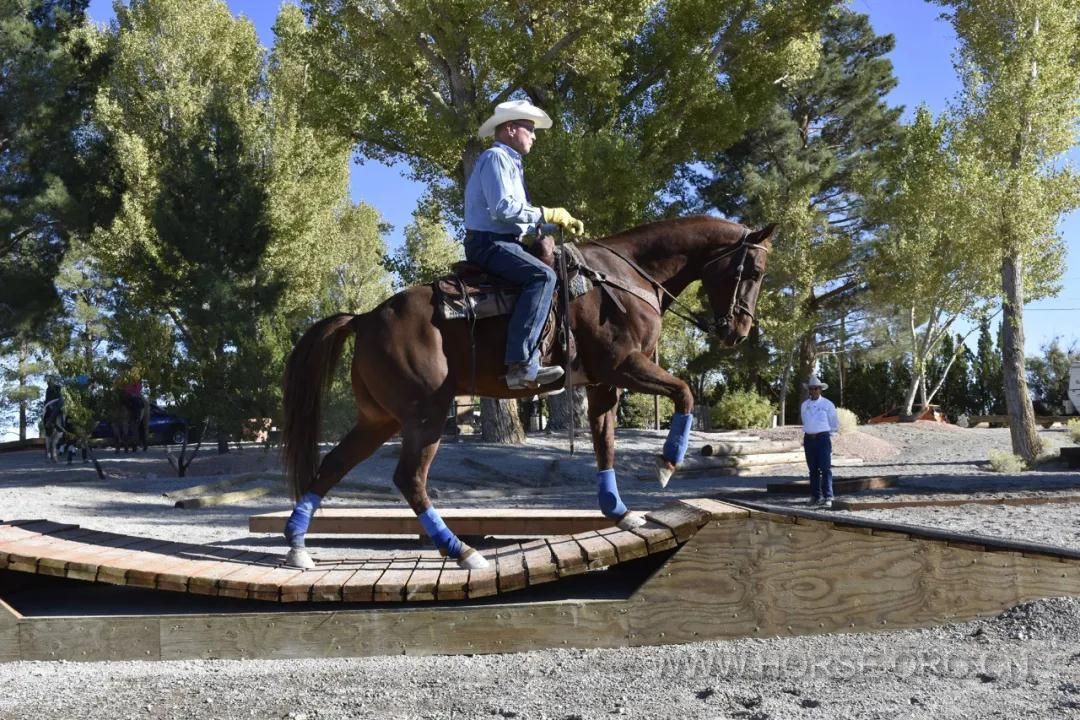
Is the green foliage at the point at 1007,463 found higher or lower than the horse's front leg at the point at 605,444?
lower

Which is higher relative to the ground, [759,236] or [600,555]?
[759,236]

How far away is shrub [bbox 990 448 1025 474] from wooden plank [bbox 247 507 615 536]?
39.1ft

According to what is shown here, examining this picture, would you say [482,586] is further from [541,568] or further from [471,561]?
[471,561]

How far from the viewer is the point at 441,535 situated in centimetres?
587

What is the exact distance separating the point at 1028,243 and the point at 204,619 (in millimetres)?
16807

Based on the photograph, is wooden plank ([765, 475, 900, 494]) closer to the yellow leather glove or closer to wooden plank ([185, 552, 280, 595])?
the yellow leather glove

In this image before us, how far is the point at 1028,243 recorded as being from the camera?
17.7 metres

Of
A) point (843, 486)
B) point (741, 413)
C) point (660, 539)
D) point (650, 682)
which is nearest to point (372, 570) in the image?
point (660, 539)

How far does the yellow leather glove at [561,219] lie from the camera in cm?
629

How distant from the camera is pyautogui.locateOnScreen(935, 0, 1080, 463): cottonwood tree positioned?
682 inches

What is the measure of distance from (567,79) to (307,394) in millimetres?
17522

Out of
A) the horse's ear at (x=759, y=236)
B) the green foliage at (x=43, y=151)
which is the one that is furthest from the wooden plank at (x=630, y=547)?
the green foliage at (x=43, y=151)

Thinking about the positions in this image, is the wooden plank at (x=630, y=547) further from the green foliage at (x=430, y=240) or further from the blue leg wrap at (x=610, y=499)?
the green foliage at (x=430, y=240)

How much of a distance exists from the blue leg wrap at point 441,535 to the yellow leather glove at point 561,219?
1991mm
